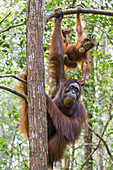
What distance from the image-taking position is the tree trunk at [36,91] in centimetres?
227

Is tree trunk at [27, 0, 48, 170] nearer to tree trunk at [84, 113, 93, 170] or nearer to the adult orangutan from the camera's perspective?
the adult orangutan

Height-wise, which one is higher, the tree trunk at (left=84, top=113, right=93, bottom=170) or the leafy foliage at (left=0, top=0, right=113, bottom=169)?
the leafy foliage at (left=0, top=0, right=113, bottom=169)

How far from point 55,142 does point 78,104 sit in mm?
766

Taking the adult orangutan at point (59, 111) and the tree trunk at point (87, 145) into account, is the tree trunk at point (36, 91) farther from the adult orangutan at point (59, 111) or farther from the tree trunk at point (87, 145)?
the tree trunk at point (87, 145)

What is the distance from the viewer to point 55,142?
349 cm

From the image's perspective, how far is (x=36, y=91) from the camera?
7.98 feet

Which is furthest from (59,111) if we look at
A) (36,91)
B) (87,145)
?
(87,145)

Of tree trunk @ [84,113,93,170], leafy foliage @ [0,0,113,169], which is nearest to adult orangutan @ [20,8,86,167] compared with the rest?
leafy foliage @ [0,0,113,169]

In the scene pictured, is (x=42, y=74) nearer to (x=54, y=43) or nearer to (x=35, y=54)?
(x=35, y=54)

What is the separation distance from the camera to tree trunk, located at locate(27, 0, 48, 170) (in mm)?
2271

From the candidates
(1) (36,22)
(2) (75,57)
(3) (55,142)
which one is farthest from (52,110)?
(2) (75,57)

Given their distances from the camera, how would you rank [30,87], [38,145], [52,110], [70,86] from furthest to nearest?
[70,86] < [52,110] < [30,87] < [38,145]

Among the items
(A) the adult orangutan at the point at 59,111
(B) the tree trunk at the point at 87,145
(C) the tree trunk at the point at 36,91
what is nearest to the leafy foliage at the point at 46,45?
(A) the adult orangutan at the point at 59,111

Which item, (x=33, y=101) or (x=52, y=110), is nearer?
(x=33, y=101)
